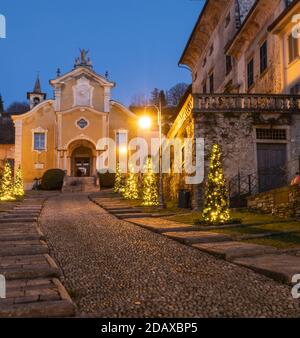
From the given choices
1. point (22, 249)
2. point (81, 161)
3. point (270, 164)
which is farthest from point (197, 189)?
point (81, 161)

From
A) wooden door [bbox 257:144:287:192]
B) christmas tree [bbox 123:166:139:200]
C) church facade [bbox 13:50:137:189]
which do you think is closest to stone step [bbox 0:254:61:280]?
wooden door [bbox 257:144:287:192]

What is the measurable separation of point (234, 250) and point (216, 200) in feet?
16.1

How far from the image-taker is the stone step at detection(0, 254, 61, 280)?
18.0ft

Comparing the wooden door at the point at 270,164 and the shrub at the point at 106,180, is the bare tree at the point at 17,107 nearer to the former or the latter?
the shrub at the point at 106,180

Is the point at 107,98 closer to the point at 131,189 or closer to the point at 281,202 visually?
the point at 131,189

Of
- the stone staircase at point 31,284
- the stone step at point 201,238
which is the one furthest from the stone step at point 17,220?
the stone step at point 201,238

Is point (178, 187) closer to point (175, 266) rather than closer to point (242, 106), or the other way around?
point (242, 106)

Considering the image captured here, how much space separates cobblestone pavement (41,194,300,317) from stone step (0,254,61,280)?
306 millimetres

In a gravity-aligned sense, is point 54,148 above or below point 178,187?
above

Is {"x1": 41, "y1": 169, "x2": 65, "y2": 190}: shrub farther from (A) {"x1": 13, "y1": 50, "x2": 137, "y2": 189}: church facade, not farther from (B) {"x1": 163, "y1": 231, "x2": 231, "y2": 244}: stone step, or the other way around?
(B) {"x1": 163, "y1": 231, "x2": 231, "y2": 244}: stone step

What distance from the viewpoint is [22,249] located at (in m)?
7.56

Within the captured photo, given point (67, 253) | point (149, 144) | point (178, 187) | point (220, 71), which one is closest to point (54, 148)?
point (149, 144)

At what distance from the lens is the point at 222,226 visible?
1123cm

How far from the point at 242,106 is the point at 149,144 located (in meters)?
27.4
